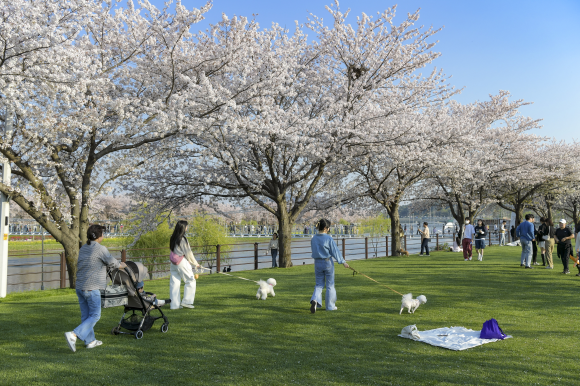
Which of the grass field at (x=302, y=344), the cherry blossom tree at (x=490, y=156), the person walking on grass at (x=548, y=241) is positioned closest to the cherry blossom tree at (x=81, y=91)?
the grass field at (x=302, y=344)

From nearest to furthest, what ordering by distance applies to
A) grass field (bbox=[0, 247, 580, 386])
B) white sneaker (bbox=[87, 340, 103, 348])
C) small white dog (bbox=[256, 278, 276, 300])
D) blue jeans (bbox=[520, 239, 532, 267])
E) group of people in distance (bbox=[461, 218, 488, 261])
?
grass field (bbox=[0, 247, 580, 386])
white sneaker (bbox=[87, 340, 103, 348])
small white dog (bbox=[256, 278, 276, 300])
blue jeans (bbox=[520, 239, 532, 267])
group of people in distance (bbox=[461, 218, 488, 261])

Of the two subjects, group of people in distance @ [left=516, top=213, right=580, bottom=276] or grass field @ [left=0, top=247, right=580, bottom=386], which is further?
group of people in distance @ [left=516, top=213, right=580, bottom=276]

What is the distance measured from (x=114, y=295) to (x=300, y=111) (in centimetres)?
1220

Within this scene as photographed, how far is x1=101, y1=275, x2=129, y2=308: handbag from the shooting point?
555cm

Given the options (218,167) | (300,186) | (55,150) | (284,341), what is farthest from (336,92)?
(284,341)

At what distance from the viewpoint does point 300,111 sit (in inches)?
652

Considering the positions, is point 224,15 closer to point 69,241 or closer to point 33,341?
point 69,241

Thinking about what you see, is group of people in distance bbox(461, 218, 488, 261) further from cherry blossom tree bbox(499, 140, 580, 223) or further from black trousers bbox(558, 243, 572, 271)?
cherry blossom tree bbox(499, 140, 580, 223)

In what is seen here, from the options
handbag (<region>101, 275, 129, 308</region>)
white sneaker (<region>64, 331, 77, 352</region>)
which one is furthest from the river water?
white sneaker (<region>64, 331, 77, 352</region>)

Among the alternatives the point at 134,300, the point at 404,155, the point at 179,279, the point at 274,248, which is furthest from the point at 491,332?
the point at 274,248

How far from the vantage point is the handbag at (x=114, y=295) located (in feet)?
18.2

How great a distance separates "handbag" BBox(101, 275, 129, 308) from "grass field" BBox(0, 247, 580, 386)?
21.0 inches

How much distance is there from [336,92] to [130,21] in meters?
7.83

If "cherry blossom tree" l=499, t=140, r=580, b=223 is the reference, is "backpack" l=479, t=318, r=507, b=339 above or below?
below
